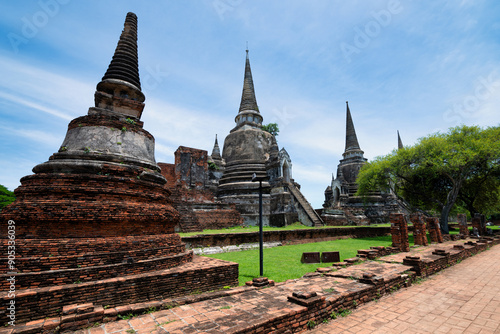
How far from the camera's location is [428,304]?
4.81 m

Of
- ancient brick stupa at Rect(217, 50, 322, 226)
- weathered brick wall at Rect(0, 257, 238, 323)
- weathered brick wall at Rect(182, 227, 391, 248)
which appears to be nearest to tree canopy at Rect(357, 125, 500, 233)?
weathered brick wall at Rect(182, 227, 391, 248)

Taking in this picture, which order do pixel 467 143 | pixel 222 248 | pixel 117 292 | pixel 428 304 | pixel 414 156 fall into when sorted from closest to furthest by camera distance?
1. pixel 117 292
2. pixel 428 304
3. pixel 222 248
4. pixel 467 143
5. pixel 414 156

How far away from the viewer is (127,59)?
27.6ft

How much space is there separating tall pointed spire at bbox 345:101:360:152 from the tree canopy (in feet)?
37.5

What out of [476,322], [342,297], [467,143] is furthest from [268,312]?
[467,143]

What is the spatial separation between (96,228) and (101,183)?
3.25 ft

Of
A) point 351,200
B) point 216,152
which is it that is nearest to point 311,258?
point 351,200

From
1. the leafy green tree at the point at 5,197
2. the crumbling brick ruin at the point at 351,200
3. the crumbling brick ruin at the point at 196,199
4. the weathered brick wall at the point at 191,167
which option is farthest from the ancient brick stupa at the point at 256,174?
the leafy green tree at the point at 5,197

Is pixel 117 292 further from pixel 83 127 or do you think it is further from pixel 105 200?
pixel 83 127

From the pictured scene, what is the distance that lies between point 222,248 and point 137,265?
5.95 metres

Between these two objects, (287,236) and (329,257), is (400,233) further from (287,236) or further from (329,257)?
(287,236)

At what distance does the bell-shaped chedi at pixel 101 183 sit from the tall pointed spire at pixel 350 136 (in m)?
28.3

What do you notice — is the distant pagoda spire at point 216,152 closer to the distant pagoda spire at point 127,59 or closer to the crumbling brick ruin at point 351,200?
the crumbling brick ruin at point 351,200

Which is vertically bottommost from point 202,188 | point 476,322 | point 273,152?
point 476,322
